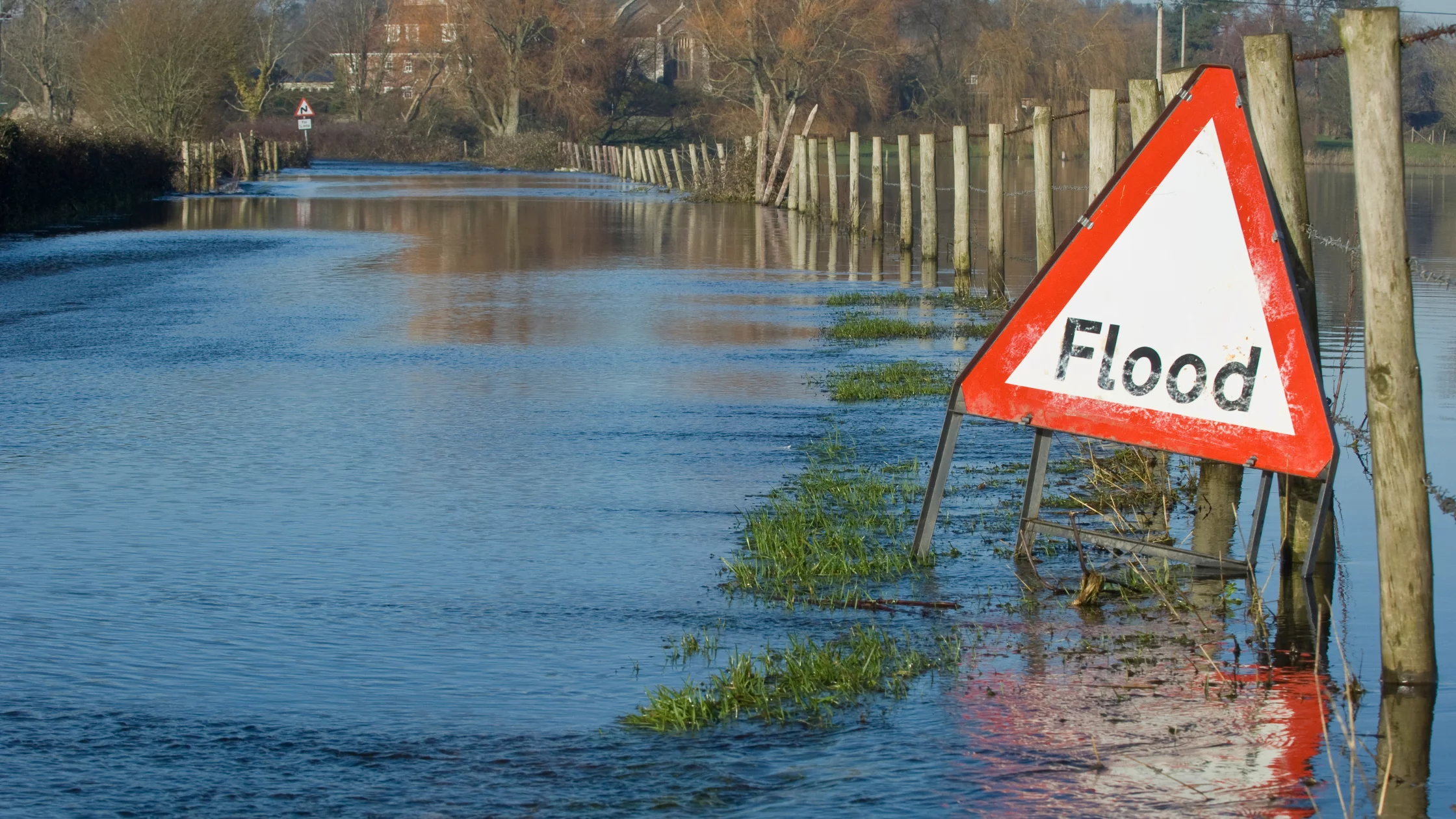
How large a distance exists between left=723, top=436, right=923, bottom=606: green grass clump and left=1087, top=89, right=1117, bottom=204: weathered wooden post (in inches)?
148

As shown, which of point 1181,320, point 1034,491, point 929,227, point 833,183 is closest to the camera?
point 1181,320

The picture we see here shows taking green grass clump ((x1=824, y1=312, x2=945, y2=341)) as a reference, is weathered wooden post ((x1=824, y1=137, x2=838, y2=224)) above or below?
above

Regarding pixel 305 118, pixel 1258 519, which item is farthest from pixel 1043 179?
pixel 305 118

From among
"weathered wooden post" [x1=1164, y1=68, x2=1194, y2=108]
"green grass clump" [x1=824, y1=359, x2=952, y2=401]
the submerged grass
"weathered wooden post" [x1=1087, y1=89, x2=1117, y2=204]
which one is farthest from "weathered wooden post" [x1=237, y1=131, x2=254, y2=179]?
"weathered wooden post" [x1=1164, y1=68, x2=1194, y2=108]

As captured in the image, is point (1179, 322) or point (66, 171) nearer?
point (1179, 322)

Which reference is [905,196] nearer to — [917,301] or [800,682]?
[917,301]

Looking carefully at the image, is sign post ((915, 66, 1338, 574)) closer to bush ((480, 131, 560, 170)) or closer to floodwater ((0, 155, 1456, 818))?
floodwater ((0, 155, 1456, 818))

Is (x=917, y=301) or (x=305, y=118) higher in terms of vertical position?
(x=305, y=118)

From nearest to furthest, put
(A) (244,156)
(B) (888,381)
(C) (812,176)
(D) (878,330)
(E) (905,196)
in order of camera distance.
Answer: (B) (888,381)
(D) (878,330)
(E) (905,196)
(C) (812,176)
(A) (244,156)

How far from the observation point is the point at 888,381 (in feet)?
42.1

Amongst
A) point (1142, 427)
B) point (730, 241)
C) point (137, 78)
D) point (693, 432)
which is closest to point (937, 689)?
point (1142, 427)

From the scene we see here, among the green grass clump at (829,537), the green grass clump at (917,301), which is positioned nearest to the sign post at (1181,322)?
the green grass clump at (829,537)

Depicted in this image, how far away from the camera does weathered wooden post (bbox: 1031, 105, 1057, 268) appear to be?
1593 cm

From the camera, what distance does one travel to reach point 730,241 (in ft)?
102
